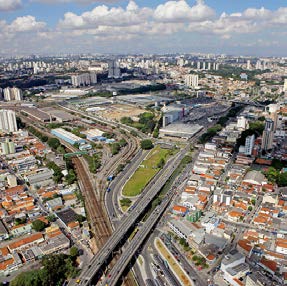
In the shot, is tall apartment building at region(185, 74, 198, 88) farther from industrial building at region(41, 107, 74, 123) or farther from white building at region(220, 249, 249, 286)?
white building at region(220, 249, 249, 286)

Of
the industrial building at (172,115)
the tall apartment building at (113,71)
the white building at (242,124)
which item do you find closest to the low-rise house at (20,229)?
the industrial building at (172,115)

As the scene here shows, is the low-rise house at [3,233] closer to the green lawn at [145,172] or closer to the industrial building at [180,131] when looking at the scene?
the green lawn at [145,172]

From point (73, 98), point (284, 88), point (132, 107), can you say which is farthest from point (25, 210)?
point (284, 88)

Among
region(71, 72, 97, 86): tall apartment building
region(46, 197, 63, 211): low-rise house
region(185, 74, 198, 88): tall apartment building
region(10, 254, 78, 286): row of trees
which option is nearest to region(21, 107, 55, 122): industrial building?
region(71, 72, 97, 86): tall apartment building

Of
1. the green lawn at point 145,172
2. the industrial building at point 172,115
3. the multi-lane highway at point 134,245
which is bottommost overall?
the green lawn at point 145,172

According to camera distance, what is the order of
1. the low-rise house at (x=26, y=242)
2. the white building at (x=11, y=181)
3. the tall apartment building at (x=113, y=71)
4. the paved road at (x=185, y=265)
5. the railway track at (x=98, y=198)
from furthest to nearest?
the tall apartment building at (x=113, y=71) < the white building at (x=11, y=181) < the railway track at (x=98, y=198) < the low-rise house at (x=26, y=242) < the paved road at (x=185, y=265)

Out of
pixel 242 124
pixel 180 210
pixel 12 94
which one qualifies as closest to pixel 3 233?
pixel 180 210
